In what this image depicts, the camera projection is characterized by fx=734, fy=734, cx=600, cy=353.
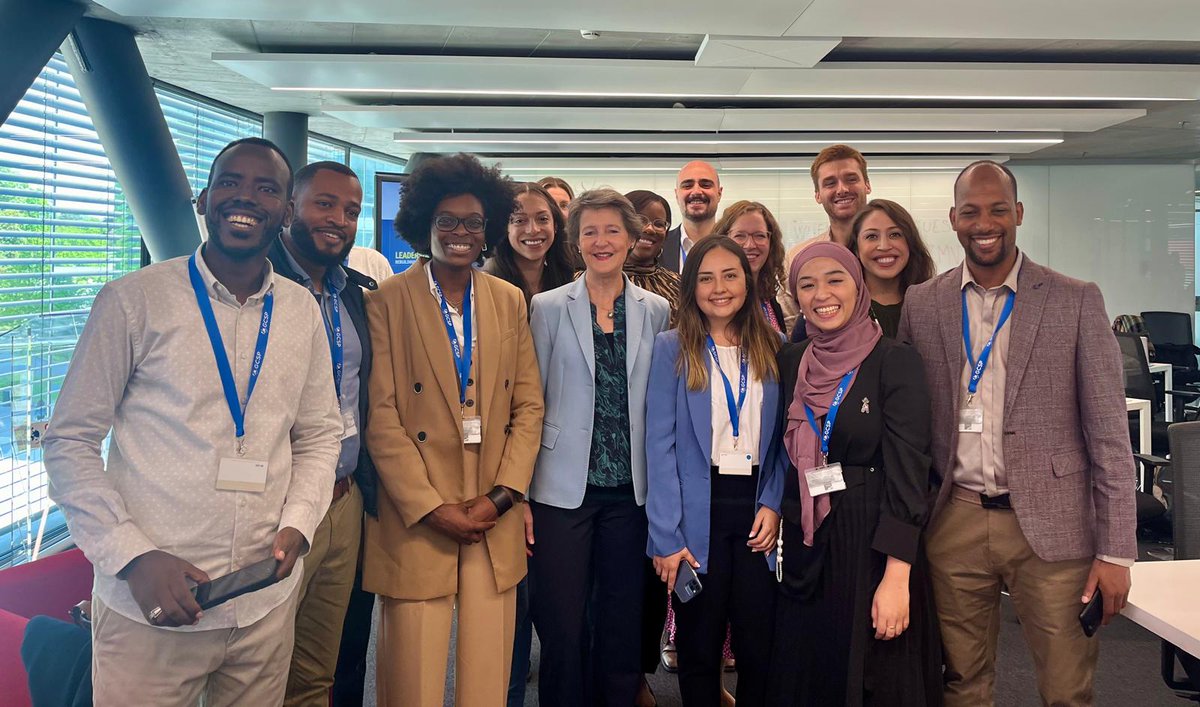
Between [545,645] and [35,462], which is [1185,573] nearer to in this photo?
[545,645]

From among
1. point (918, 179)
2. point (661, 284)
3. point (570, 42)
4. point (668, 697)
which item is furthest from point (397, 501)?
point (918, 179)

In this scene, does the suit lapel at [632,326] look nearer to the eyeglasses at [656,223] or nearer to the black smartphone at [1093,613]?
the eyeglasses at [656,223]

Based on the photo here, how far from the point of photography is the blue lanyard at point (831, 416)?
2.12 meters

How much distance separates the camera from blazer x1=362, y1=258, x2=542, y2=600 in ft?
7.18

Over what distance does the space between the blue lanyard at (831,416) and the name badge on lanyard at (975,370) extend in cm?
38

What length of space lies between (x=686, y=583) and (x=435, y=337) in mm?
1077

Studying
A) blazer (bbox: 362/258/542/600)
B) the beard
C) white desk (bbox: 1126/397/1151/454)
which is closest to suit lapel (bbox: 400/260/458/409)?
blazer (bbox: 362/258/542/600)

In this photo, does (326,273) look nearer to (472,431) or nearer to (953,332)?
(472,431)

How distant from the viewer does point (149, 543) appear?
152 cm

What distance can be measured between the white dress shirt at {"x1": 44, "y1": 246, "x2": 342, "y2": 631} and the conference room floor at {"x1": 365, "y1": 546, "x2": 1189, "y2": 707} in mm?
1812

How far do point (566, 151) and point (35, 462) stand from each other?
738 centimetres

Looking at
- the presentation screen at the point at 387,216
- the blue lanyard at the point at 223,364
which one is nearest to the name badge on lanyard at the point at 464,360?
the blue lanyard at the point at 223,364

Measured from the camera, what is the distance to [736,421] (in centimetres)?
231

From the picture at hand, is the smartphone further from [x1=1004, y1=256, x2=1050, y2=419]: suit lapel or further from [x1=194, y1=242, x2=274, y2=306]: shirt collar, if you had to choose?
[x1=194, y1=242, x2=274, y2=306]: shirt collar
